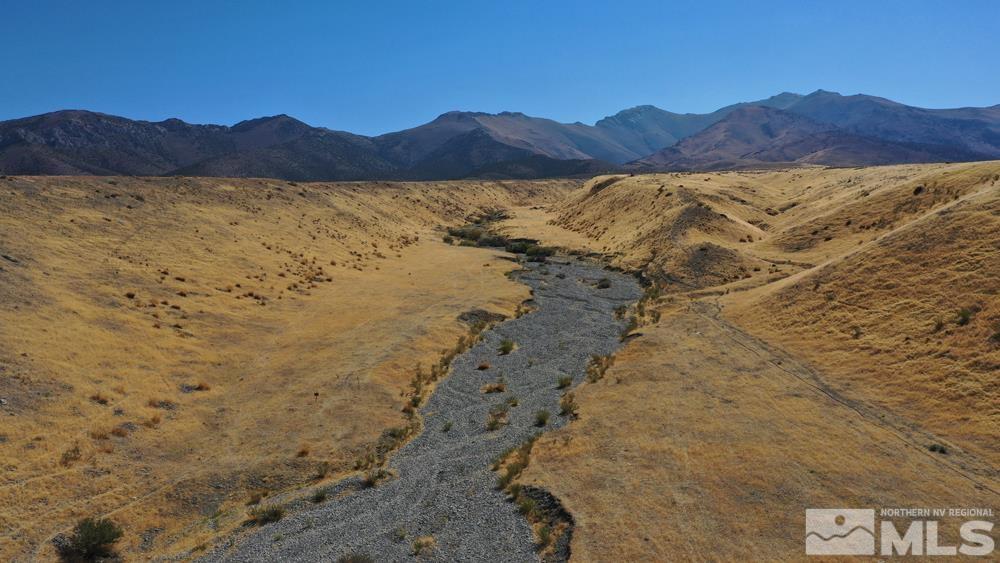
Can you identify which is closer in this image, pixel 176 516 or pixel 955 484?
pixel 955 484

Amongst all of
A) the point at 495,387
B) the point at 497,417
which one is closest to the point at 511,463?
the point at 497,417

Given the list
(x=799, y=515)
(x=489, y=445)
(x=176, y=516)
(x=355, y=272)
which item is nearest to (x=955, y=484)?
(x=799, y=515)

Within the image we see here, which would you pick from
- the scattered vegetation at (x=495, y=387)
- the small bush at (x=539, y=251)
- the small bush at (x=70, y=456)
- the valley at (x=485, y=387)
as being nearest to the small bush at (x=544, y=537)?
the valley at (x=485, y=387)

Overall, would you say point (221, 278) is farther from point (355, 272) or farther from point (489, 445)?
point (489, 445)

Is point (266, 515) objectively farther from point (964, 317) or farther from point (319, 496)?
point (964, 317)

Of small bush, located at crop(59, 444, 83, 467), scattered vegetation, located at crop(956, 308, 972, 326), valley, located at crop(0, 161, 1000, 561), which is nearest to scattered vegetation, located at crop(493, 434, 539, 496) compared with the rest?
valley, located at crop(0, 161, 1000, 561)

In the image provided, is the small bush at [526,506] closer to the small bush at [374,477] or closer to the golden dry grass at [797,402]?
the golden dry grass at [797,402]
